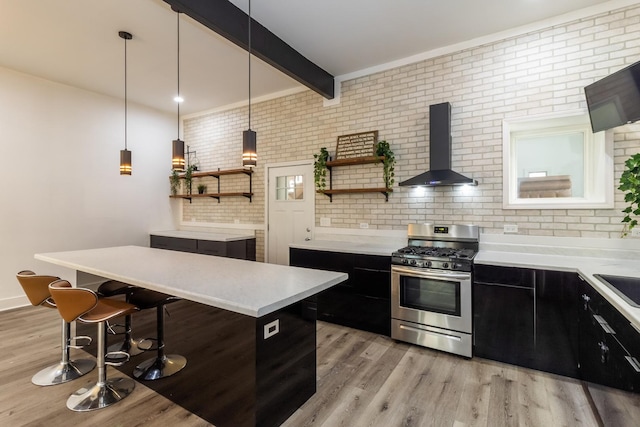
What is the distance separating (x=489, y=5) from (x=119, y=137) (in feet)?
18.5

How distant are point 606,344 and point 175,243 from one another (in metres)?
5.52

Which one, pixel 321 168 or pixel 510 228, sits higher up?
pixel 321 168

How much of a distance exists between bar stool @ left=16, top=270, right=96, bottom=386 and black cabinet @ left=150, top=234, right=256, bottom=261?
2.28 metres

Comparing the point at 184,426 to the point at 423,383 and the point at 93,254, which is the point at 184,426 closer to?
the point at 423,383

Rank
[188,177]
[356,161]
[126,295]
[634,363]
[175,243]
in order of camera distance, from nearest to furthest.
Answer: [634,363] → [126,295] → [356,161] → [175,243] → [188,177]

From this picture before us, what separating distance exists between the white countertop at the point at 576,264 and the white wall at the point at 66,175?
559 centimetres

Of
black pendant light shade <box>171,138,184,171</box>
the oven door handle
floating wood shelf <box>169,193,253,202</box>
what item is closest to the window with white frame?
the oven door handle

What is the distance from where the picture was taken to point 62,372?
252 cm

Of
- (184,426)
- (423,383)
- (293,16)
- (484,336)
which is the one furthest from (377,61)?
(184,426)

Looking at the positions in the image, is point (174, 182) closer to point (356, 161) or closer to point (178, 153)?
point (178, 153)

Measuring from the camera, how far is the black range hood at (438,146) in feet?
10.8

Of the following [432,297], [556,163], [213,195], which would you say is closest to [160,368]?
[432,297]

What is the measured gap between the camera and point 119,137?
5.27m

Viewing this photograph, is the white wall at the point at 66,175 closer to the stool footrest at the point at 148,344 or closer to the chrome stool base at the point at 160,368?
the stool footrest at the point at 148,344
